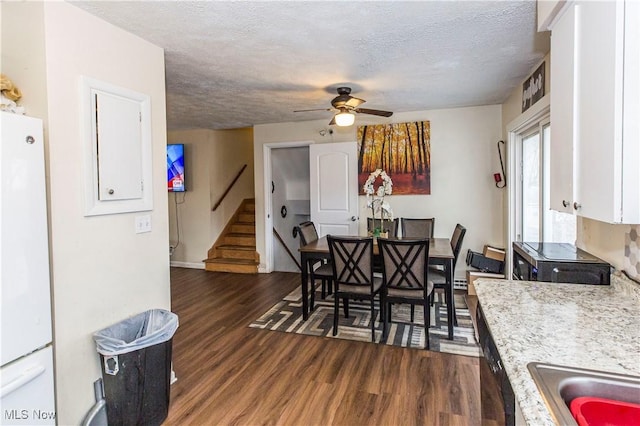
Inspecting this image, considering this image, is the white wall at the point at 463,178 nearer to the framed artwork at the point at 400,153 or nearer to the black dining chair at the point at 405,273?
the framed artwork at the point at 400,153

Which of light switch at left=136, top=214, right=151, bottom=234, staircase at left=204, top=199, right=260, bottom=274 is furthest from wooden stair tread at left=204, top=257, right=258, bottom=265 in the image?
light switch at left=136, top=214, right=151, bottom=234

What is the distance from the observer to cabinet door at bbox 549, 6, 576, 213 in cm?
149

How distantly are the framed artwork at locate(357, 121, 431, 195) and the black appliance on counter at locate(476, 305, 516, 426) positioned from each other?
10.9 feet

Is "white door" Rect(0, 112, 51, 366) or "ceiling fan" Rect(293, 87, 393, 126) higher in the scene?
"ceiling fan" Rect(293, 87, 393, 126)

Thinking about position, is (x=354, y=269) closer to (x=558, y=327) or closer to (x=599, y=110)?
(x=558, y=327)

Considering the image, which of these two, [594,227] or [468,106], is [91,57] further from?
[468,106]

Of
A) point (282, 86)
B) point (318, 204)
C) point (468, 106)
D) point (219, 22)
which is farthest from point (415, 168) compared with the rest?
point (219, 22)

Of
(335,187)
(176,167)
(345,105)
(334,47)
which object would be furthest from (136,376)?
(176,167)

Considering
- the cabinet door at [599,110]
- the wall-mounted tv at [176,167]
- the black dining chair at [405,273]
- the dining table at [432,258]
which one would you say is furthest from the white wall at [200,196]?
the cabinet door at [599,110]

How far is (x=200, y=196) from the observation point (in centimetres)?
584

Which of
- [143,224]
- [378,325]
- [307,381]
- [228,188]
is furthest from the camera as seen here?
[228,188]

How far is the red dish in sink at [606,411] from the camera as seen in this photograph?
0.86 meters

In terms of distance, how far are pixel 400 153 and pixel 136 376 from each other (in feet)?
13.0

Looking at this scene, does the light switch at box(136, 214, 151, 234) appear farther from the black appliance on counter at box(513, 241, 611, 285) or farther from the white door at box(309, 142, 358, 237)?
the white door at box(309, 142, 358, 237)
